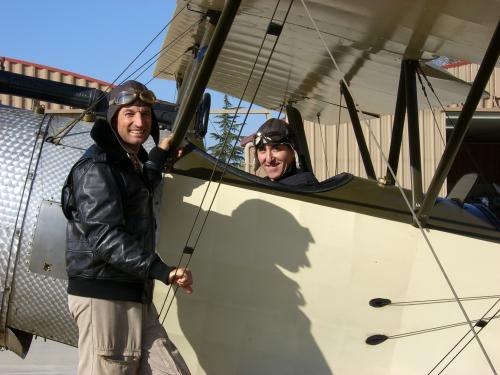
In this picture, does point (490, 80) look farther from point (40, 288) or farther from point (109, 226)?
point (109, 226)

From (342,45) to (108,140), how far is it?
2230 mm

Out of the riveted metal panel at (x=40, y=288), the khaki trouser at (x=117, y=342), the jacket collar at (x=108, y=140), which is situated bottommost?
the khaki trouser at (x=117, y=342)

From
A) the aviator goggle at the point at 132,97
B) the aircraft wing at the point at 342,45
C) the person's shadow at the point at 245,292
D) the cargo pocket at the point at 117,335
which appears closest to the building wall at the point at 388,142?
the aircraft wing at the point at 342,45

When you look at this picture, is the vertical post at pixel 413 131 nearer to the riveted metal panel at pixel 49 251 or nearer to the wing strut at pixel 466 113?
the wing strut at pixel 466 113

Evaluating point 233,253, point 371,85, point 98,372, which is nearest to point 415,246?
point 233,253

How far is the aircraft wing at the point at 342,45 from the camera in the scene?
12.0 feet

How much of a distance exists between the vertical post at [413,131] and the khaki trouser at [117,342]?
1756 millimetres

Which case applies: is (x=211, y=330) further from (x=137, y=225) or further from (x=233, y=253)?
(x=137, y=225)

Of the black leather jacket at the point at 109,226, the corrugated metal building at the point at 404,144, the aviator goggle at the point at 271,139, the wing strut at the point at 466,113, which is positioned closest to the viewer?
the black leather jacket at the point at 109,226

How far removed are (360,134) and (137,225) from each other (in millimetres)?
3283

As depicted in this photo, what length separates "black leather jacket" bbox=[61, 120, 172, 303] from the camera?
2451 millimetres

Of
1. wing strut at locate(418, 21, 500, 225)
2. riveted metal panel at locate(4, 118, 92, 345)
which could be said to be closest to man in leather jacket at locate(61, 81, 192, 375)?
riveted metal panel at locate(4, 118, 92, 345)

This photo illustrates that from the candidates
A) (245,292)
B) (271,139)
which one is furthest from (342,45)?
(245,292)

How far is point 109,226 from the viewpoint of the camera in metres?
2.47
